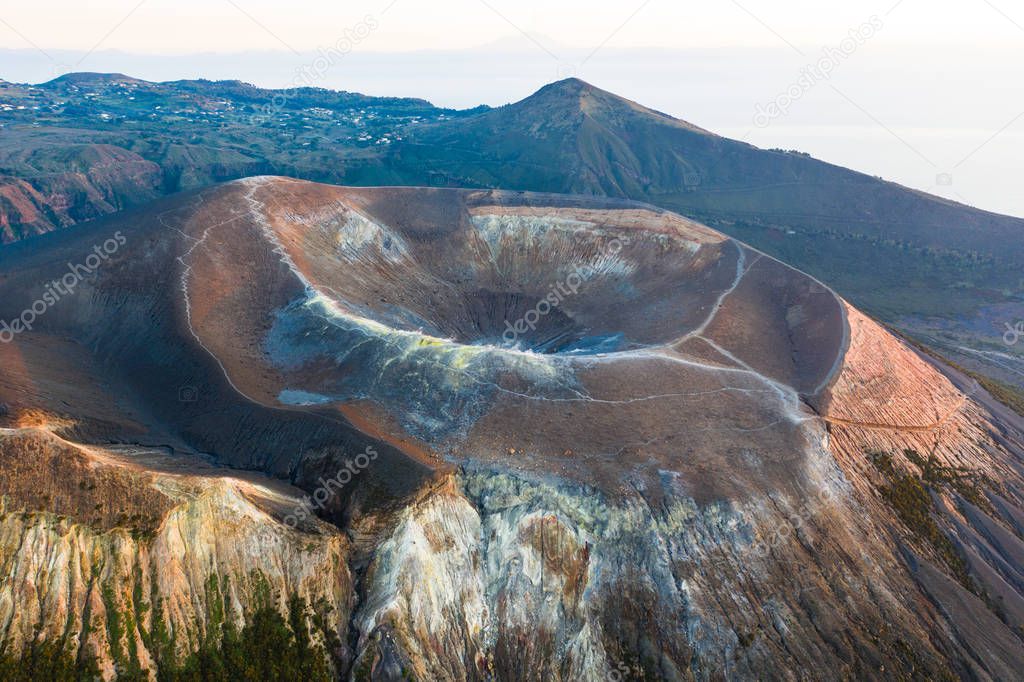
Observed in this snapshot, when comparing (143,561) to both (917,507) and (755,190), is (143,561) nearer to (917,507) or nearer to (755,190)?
(917,507)

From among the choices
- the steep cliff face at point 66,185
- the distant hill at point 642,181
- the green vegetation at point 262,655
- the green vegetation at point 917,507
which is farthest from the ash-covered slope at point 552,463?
the steep cliff face at point 66,185

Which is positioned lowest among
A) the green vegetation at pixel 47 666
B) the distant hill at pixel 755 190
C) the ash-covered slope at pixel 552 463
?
the green vegetation at pixel 47 666

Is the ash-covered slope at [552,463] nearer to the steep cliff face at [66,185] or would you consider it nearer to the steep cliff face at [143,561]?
the steep cliff face at [143,561]

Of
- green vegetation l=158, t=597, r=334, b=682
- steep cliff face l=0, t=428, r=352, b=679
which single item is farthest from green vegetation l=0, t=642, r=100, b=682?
green vegetation l=158, t=597, r=334, b=682

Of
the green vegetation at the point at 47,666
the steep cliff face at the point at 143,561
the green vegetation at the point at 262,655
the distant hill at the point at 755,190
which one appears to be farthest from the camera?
the distant hill at the point at 755,190

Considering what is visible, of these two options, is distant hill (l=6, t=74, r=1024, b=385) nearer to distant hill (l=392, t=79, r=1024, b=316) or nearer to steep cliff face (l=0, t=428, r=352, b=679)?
distant hill (l=392, t=79, r=1024, b=316)

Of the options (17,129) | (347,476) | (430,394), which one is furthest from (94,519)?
(17,129)

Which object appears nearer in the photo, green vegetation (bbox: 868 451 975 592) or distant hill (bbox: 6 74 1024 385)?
green vegetation (bbox: 868 451 975 592)

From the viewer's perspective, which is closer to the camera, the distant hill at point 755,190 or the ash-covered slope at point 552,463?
the ash-covered slope at point 552,463

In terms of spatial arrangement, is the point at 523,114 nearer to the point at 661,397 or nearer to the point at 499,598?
the point at 661,397
